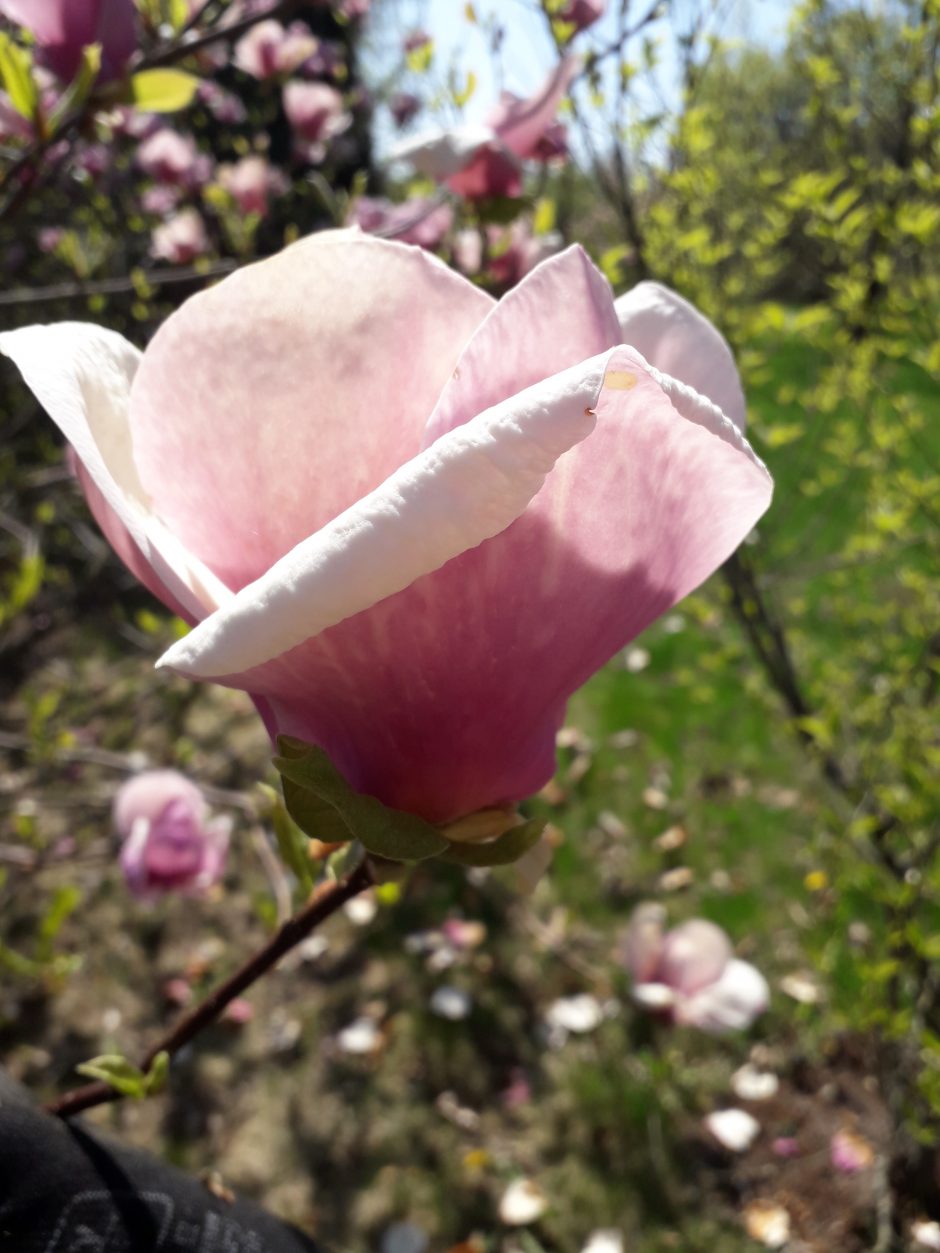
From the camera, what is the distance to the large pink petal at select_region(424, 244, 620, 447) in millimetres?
307

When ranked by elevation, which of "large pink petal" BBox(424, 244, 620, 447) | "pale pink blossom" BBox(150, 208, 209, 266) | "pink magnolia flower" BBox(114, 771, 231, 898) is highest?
"large pink petal" BBox(424, 244, 620, 447)

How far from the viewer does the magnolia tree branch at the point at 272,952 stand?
0.38 metres

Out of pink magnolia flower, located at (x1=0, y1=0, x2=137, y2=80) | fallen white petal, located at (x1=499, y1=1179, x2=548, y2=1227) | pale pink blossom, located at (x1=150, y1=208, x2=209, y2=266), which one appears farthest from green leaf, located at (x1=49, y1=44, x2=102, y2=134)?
fallen white petal, located at (x1=499, y1=1179, x2=548, y2=1227)

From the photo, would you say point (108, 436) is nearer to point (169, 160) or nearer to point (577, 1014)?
point (169, 160)

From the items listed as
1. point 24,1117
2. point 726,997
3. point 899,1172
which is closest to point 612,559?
point 24,1117

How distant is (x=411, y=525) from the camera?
0.27 meters

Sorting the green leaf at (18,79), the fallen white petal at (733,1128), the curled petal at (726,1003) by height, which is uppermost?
the green leaf at (18,79)

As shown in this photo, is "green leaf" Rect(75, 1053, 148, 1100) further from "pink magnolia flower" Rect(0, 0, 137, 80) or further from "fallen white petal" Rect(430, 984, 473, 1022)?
"fallen white petal" Rect(430, 984, 473, 1022)

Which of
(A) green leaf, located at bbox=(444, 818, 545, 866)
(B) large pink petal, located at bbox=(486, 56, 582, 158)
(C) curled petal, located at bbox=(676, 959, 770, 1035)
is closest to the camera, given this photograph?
(A) green leaf, located at bbox=(444, 818, 545, 866)

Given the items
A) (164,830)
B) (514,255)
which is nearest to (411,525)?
(514,255)

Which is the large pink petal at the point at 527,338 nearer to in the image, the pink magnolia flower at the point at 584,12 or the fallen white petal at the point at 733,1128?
the pink magnolia flower at the point at 584,12

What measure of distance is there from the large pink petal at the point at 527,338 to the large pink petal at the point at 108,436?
10 centimetres

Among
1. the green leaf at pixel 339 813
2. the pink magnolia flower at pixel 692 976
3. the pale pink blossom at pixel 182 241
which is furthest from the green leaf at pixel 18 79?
the pink magnolia flower at pixel 692 976

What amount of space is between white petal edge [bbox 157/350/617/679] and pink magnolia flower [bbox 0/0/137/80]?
0.68m
